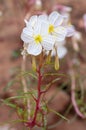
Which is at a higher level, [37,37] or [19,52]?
[37,37]

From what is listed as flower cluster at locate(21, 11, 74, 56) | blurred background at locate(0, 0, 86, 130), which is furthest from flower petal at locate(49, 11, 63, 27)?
blurred background at locate(0, 0, 86, 130)

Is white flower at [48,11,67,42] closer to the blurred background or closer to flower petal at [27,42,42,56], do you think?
flower petal at [27,42,42,56]

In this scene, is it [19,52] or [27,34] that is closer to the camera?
[27,34]

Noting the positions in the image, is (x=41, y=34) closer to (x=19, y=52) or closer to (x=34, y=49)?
(x=34, y=49)

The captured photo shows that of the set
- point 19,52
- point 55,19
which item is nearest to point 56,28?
point 55,19

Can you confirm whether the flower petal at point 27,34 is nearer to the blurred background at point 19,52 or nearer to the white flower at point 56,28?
the white flower at point 56,28

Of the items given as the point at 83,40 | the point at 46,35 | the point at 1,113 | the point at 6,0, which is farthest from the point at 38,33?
the point at 6,0
